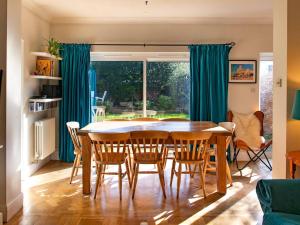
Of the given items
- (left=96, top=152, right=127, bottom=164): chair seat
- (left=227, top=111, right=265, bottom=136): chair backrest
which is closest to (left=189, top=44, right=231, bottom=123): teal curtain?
(left=227, top=111, right=265, bottom=136): chair backrest

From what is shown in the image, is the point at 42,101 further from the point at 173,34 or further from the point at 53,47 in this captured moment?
the point at 173,34

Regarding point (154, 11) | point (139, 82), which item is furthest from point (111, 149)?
point (154, 11)

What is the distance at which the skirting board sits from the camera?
329 cm

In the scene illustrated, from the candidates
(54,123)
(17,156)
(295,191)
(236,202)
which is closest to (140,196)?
(236,202)

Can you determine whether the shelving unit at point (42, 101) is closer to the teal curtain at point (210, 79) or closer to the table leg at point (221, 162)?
the teal curtain at point (210, 79)

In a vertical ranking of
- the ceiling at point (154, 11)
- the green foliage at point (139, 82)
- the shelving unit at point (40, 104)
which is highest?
the ceiling at point (154, 11)

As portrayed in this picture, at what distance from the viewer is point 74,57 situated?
6.04 m

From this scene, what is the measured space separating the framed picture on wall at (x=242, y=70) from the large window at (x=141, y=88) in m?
0.82

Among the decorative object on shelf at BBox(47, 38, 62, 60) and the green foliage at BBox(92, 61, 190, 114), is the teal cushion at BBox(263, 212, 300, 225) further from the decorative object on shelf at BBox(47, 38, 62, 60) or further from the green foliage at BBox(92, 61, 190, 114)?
the decorative object on shelf at BBox(47, 38, 62, 60)

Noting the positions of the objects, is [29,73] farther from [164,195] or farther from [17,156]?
[164,195]

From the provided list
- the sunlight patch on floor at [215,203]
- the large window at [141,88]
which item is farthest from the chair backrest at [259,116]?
the sunlight patch on floor at [215,203]

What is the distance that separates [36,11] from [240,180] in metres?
4.11

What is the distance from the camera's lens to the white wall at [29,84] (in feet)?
16.3

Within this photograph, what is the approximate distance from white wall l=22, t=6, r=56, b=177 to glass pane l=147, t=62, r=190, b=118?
2050mm
